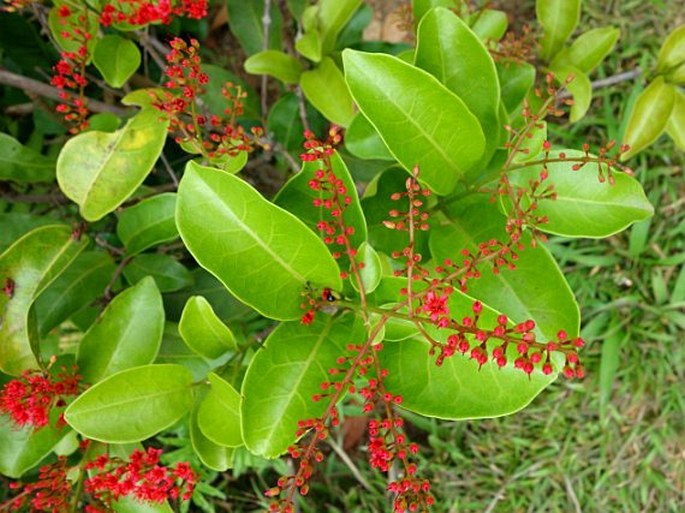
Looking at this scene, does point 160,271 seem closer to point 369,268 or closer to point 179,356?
point 179,356

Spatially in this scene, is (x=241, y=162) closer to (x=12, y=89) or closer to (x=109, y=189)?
(x=109, y=189)

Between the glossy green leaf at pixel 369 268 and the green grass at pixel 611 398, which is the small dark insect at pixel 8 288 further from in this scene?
the green grass at pixel 611 398

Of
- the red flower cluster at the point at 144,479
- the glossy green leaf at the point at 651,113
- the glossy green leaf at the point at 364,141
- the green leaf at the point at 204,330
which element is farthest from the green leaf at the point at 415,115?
the red flower cluster at the point at 144,479

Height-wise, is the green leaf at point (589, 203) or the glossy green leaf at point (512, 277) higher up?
the green leaf at point (589, 203)

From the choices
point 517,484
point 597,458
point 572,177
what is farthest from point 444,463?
point 572,177

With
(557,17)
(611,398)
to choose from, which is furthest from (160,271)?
(611,398)

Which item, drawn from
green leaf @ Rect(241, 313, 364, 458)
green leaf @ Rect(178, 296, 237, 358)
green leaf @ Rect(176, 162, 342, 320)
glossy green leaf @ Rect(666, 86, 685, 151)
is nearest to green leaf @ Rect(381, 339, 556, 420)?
green leaf @ Rect(241, 313, 364, 458)

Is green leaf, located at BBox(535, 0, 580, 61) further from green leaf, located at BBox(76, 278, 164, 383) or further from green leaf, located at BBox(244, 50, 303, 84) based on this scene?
green leaf, located at BBox(76, 278, 164, 383)
